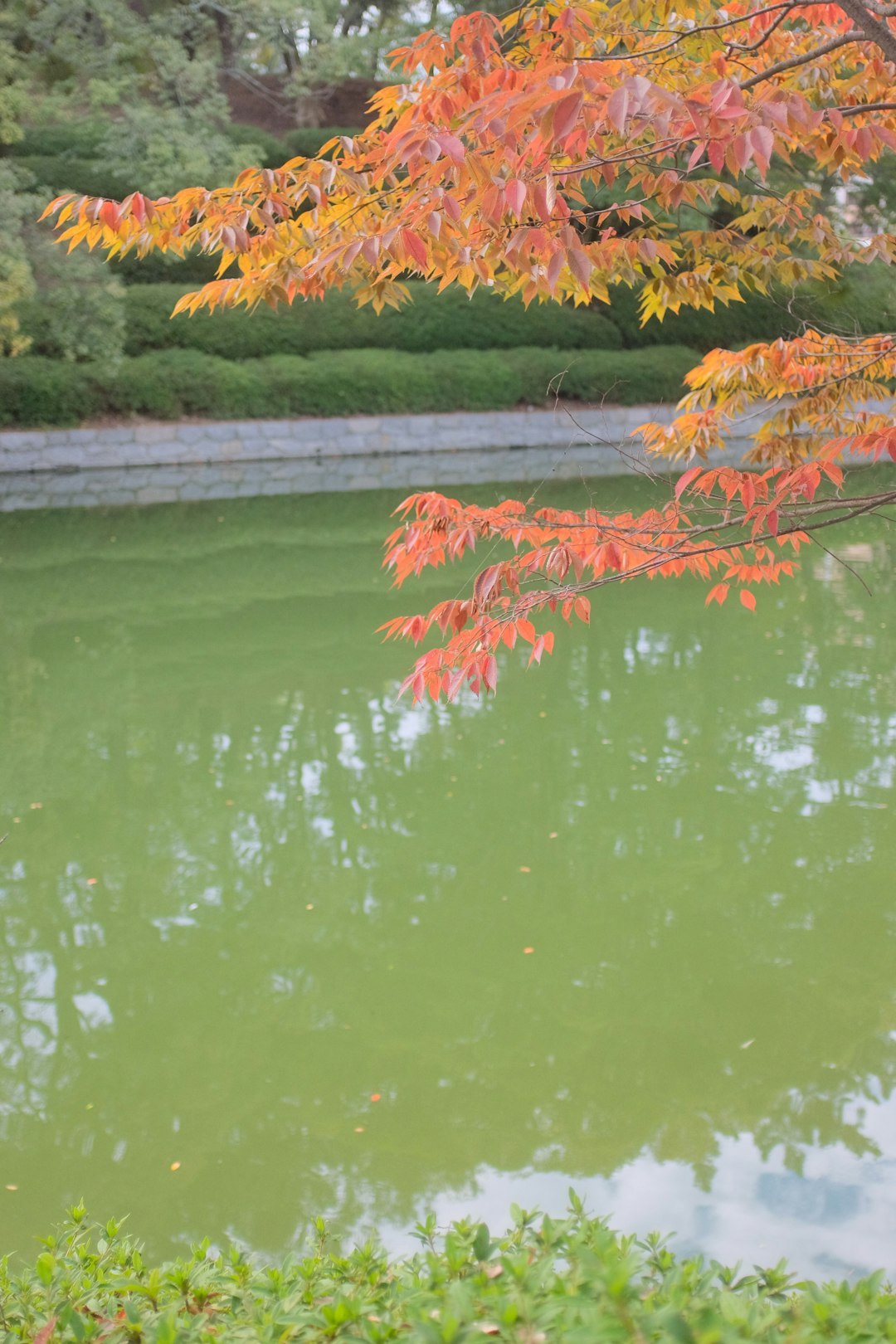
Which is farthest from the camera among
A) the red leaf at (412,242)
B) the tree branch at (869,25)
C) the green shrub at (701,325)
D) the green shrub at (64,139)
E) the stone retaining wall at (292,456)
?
the green shrub at (701,325)

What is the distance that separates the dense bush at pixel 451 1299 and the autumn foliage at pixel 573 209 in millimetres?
1246

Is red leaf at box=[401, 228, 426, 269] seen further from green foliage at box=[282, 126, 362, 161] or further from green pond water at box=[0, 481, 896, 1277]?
green foliage at box=[282, 126, 362, 161]

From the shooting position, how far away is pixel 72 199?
104 inches

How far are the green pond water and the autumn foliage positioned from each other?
111cm

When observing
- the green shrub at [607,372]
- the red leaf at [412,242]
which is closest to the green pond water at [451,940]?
the red leaf at [412,242]

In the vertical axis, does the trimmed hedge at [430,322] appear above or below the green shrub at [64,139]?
below

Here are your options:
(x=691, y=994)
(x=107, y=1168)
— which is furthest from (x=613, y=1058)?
(x=107, y=1168)

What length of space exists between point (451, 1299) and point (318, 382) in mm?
14787

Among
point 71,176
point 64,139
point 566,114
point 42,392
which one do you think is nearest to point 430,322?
point 71,176

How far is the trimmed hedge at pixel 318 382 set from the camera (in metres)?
13.8

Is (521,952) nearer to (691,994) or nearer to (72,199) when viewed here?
(691,994)

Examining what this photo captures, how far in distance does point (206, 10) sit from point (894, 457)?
20.7 metres

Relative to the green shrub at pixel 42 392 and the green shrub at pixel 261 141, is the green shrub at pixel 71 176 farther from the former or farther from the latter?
the green shrub at pixel 42 392

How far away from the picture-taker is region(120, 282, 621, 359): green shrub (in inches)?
595
